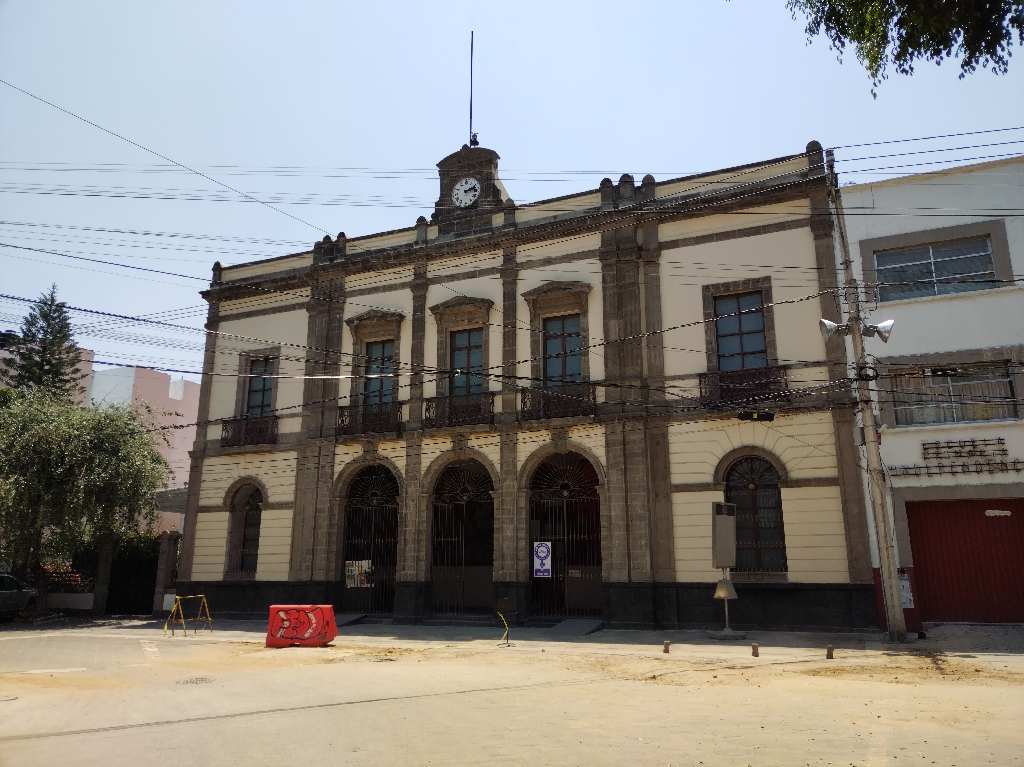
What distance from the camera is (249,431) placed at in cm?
2412

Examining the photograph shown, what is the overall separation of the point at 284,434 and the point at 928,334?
58.8 feet

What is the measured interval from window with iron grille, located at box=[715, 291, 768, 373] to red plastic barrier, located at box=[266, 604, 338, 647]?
11090 millimetres

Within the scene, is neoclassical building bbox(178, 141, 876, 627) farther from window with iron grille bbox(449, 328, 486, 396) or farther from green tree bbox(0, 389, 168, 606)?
green tree bbox(0, 389, 168, 606)

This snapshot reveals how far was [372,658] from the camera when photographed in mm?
14039

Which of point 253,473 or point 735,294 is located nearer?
point 735,294

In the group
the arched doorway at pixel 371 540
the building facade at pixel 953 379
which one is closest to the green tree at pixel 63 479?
the arched doorway at pixel 371 540

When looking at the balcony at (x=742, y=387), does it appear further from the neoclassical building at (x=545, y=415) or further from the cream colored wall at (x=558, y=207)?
the cream colored wall at (x=558, y=207)

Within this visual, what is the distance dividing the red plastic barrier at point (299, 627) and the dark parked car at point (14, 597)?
1224 cm

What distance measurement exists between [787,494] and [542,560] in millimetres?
6298

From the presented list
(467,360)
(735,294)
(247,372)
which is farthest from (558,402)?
(247,372)

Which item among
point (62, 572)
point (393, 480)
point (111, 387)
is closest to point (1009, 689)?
point (393, 480)

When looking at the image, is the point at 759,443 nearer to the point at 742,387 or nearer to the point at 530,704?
the point at 742,387

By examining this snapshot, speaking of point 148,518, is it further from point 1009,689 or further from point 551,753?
point 1009,689

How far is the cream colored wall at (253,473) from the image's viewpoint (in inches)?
915
